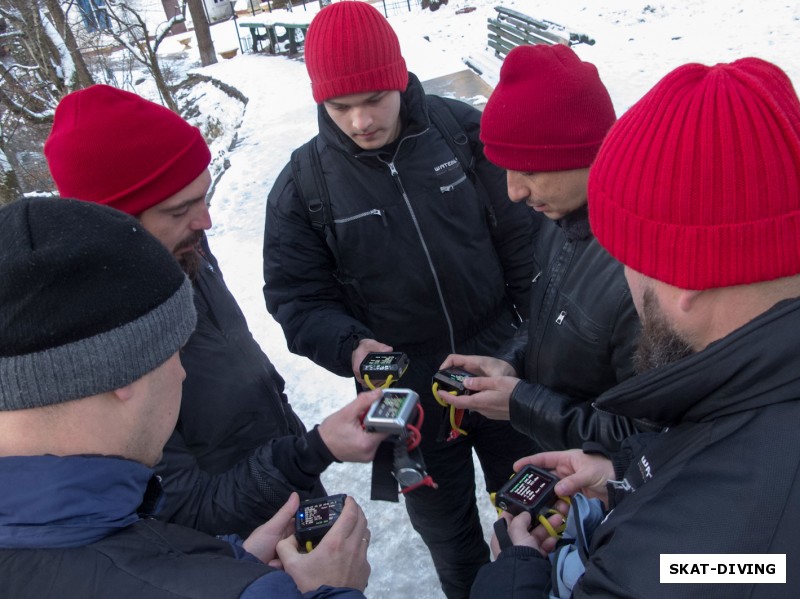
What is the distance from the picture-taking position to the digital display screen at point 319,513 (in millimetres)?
1827

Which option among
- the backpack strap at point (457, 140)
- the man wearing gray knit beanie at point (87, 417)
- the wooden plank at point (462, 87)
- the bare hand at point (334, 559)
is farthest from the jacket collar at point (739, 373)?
the wooden plank at point (462, 87)

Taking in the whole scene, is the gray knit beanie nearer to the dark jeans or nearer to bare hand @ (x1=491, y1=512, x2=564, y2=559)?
bare hand @ (x1=491, y1=512, x2=564, y2=559)

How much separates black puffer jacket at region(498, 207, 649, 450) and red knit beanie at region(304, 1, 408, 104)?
1.01m

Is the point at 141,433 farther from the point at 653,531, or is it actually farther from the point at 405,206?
the point at 405,206

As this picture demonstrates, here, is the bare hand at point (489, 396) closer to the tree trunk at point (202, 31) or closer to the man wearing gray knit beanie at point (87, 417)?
the man wearing gray knit beanie at point (87, 417)

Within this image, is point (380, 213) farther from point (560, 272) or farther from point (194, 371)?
point (194, 371)

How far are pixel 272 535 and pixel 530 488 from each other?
76cm

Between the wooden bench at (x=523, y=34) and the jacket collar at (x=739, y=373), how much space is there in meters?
9.03

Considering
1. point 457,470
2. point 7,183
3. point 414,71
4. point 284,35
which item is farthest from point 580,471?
point 284,35

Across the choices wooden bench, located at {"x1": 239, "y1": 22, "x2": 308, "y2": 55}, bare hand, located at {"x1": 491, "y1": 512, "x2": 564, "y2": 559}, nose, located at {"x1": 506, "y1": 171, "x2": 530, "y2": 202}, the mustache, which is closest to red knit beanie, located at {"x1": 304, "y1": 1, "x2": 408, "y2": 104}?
nose, located at {"x1": 506, "y1": 171, "x2": 530, "y2": 202}

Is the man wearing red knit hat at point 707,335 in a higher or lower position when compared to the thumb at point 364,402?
higher

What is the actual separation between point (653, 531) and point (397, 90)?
7.14ft

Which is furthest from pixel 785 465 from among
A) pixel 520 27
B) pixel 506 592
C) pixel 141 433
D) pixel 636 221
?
pixel 520 27

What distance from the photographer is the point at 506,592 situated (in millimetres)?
1541
